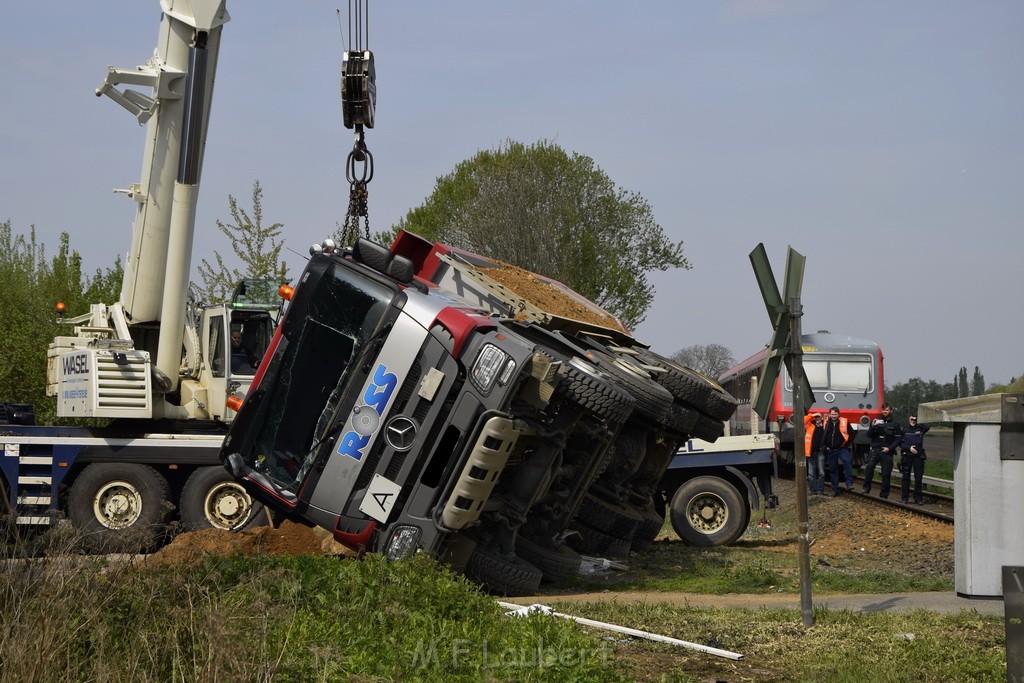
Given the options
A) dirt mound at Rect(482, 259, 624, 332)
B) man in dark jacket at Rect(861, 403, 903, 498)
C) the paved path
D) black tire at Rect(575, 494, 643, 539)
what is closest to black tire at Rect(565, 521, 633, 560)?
black tire at Rect(575, 494, 643, 539)

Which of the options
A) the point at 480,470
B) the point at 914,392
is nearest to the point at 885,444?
the point at 480,470

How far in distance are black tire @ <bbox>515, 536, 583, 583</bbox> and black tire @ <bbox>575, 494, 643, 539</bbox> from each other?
162 cm

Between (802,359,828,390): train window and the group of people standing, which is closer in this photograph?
the group of people standing

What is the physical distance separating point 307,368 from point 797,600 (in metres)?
5.02

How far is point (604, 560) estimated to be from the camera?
1361 cm

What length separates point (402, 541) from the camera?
10.5 metres

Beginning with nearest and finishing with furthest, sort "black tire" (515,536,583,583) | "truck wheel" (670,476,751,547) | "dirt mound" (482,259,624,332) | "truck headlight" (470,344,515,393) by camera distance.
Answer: "truck headlight" (470,344,515,393) < "black tire" (515,536,583,583) < "dirt mound" (482,259,624,332) < "truck wheel" (670,476,751,547)

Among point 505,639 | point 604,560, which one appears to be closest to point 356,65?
point 604,560

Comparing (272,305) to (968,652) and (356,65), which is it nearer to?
(356,65)

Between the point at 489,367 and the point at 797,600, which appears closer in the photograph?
the point at 489,367

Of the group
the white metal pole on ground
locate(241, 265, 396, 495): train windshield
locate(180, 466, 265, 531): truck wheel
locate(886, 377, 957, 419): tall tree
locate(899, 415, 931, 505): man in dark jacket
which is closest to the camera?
the white metal pole on ground

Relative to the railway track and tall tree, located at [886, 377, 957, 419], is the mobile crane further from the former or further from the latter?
tall tree, located at [886, 377, 957, 419]

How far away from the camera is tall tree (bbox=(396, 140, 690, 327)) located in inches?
1540

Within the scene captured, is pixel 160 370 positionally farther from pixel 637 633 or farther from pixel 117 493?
pixel 637 633
